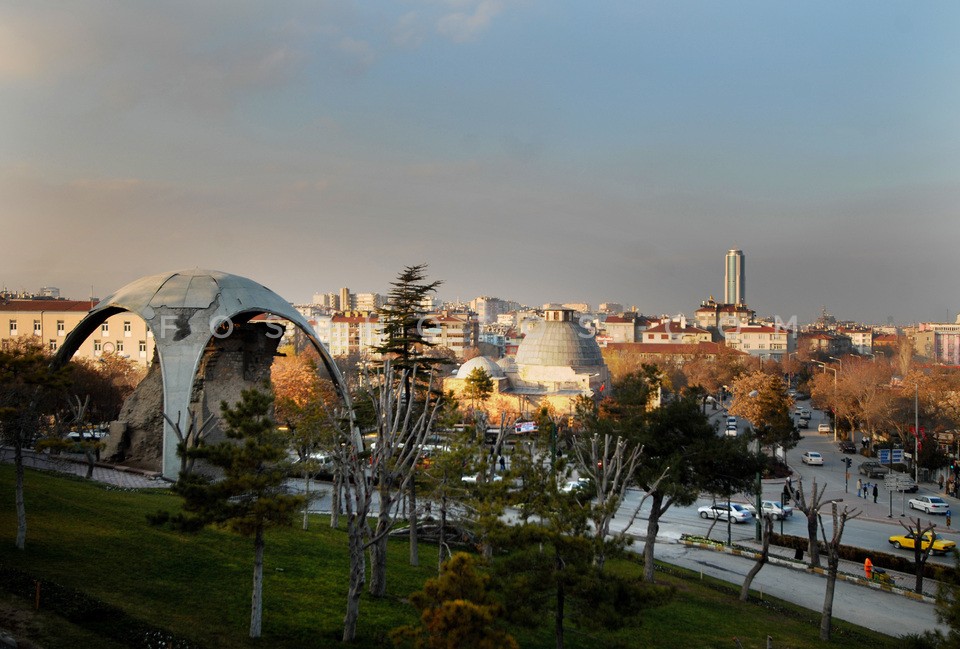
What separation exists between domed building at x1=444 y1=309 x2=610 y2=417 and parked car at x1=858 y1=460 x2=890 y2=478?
21977mm

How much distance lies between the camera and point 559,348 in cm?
6194

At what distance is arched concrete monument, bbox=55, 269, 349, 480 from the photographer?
23.1m

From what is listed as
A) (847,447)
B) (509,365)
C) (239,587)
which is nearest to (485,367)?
(509,365)

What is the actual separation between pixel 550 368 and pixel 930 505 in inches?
1405

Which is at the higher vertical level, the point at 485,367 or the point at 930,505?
the point at 485,367

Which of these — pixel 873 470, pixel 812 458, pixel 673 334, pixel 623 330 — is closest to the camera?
pixel 873 470

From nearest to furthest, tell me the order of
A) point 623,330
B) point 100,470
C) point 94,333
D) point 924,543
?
point 924,543 → point 100,470 → point 94,333 → point 623,330

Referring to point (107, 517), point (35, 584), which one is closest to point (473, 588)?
point (35, 584)

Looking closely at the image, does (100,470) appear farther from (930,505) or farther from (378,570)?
(930,505)

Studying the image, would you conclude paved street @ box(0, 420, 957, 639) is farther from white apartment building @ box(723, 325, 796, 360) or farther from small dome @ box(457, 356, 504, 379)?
white apartment building @ box(723, 325, 796, 360)

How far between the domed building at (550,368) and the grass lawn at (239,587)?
37.8 meters

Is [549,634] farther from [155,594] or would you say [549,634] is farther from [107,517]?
[107,517]

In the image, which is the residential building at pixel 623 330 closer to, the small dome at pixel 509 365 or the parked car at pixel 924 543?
the small dome at pixel 509 365

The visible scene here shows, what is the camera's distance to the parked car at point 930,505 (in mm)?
26922
